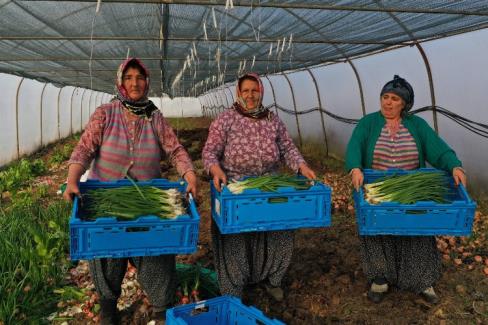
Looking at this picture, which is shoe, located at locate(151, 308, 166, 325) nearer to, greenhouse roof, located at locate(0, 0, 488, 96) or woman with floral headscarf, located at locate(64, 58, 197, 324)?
woman with floral headscarf, located at locate(64, 58, 197, 324)

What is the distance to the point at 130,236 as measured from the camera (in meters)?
2.09

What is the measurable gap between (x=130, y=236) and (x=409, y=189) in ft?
5.72

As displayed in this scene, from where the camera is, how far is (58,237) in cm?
392

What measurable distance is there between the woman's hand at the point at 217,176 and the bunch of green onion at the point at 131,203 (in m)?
0.27

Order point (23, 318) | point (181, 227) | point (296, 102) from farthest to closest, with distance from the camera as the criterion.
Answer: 1. point (296, 102)
2. point (23, 318)
3. point (181, 227)

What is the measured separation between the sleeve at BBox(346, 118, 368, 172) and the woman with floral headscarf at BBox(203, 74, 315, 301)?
0.29 meters

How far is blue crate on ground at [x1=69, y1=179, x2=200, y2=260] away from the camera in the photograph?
2.02m

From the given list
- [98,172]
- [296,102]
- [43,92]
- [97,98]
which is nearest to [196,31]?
[98,172]

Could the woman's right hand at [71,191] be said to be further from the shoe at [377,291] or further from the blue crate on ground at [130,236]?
the shoe at [377,291]

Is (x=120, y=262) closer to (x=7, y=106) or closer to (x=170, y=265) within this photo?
(x=170, y=265)

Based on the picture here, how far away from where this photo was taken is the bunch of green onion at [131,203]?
7.38 ft

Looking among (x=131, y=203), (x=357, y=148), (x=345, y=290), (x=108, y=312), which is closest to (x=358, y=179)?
(x=357, y=148)

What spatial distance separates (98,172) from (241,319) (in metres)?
1.30

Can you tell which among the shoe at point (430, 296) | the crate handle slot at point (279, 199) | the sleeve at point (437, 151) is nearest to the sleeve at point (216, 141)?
the crate handle slot at point (279, 199)
